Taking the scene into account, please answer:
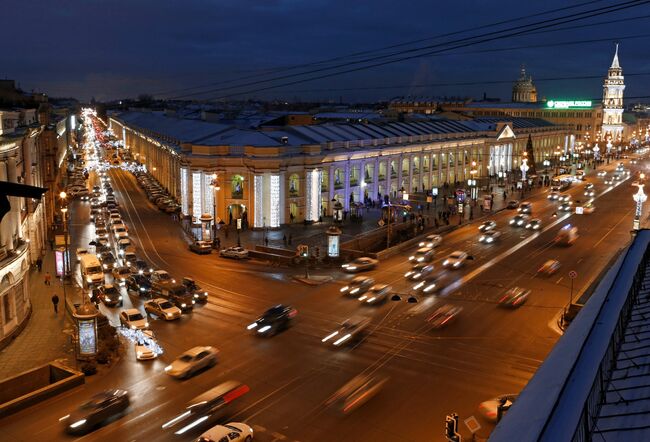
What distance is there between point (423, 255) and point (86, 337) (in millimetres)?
23205

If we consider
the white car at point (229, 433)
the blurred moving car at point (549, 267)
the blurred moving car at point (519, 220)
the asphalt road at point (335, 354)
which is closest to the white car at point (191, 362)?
the asphalt road at point (335, 354)

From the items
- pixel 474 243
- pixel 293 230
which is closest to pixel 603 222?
pixel 474 243

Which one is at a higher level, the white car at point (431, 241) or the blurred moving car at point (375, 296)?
the white car at point (431, 241)

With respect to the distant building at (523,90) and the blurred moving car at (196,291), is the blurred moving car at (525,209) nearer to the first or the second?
the blurred moving car at (196,291)

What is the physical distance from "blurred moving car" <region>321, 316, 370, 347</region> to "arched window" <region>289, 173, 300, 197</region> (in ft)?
90.8

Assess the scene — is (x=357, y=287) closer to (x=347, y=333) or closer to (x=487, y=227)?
(x=347, y=333)

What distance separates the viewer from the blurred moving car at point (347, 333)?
2373 cm

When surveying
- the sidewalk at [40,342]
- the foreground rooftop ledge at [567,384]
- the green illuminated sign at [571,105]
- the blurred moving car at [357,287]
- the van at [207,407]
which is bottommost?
the van at [207,407]

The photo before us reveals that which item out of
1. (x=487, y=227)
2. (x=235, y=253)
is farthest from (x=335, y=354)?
(x=487, y=227)

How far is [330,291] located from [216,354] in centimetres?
1066

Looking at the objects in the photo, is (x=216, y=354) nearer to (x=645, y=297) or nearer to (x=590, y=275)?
(x=645, y=297)

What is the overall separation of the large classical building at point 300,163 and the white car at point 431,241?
12672 mm

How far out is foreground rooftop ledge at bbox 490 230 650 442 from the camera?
5375mm

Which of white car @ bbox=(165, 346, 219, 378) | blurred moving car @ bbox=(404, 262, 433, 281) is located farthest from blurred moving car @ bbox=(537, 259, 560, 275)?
white car @ bbox=(165, 346, 219, 378)
